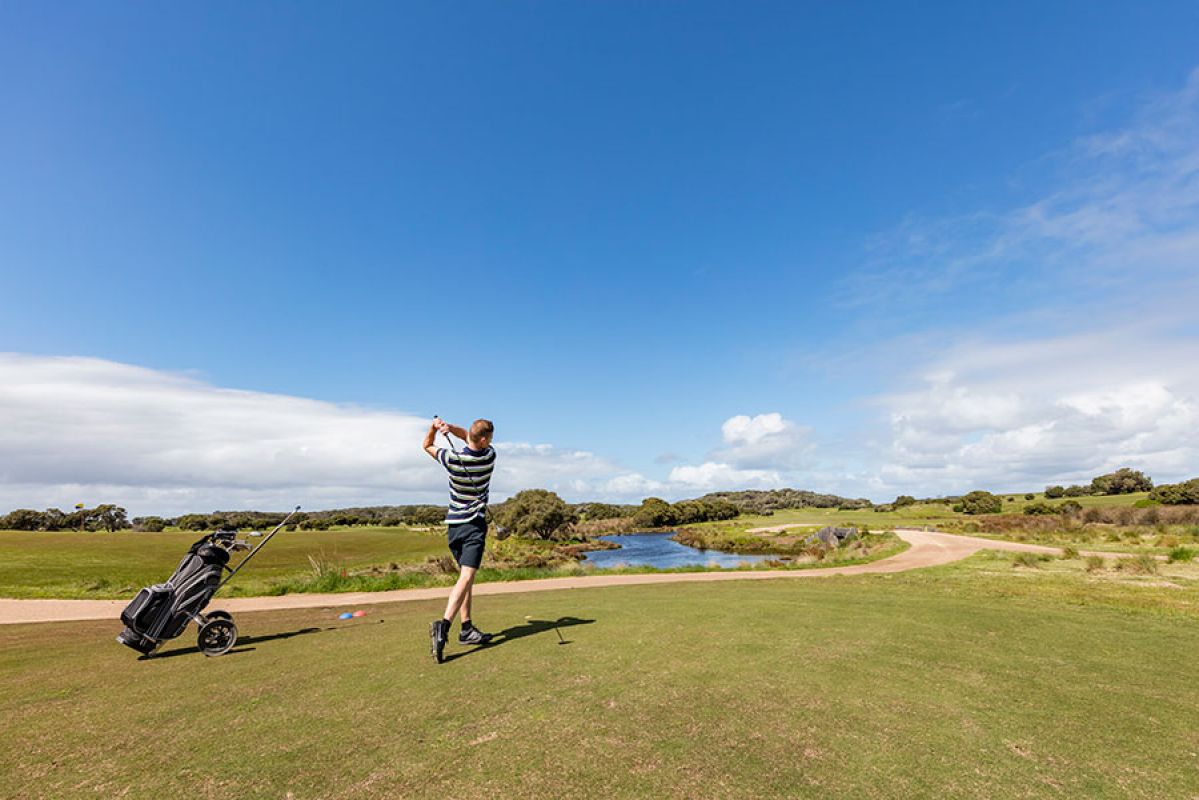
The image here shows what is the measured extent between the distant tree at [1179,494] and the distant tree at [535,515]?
217ft

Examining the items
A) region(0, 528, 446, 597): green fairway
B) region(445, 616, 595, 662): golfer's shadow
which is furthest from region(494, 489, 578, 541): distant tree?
region(445, 616, 595, 662): golfer's shadow

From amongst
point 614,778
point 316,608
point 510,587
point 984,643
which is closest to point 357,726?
point 614,778

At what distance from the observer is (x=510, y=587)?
57.4 ft

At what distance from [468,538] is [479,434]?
4.32ft

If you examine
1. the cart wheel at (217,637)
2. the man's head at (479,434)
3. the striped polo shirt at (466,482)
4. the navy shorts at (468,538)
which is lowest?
the cart wheel at (217,637)

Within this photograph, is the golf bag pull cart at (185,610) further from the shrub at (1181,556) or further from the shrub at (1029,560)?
the shrub at (1181,556)

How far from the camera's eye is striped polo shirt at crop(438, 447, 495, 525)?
22.1ft

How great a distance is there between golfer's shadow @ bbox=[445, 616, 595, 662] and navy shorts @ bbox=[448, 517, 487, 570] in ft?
3.45

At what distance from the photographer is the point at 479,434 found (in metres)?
6.70

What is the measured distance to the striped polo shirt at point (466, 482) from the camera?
672 centimetres

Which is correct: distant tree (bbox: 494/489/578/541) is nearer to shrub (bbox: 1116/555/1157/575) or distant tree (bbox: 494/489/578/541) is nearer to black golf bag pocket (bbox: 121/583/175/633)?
shrub (bbox: 1116/555/1157/575)

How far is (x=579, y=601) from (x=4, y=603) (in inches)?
660

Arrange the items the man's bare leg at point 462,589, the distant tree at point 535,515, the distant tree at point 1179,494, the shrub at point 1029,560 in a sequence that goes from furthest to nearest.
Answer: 1. the distant tree at point 535,515
2. the distant tree at point 1179,494
3. the shrub at point 1029,560
4. the man's bare leg at point 462,589

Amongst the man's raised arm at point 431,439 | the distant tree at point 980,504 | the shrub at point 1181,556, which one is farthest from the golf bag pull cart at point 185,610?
the distant tree at point 980,504
